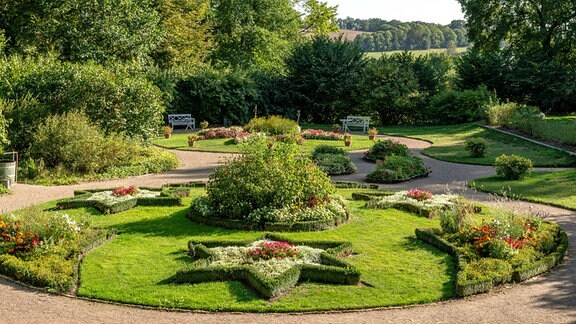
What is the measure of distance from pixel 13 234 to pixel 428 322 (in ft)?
23.5

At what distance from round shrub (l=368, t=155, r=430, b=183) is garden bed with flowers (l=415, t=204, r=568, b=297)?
6455 mm

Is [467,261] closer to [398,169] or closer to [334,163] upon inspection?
[398,169]

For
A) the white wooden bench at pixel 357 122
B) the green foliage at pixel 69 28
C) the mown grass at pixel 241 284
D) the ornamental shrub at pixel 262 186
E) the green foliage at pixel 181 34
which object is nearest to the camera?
the mown grass at pixel 241 284

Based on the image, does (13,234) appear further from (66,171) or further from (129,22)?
(129,22)

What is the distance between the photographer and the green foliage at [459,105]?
1444 inches

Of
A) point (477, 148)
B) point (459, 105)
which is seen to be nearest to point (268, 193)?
point (477, 148)

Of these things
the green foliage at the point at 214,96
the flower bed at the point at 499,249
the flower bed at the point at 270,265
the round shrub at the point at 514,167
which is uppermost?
the green foliage at the point at 214,96

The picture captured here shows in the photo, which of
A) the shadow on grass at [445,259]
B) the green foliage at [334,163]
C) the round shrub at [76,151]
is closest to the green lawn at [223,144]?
the green foliage at [334,163]

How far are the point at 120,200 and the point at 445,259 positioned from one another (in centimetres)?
768

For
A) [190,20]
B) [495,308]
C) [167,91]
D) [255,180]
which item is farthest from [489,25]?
[495,308]

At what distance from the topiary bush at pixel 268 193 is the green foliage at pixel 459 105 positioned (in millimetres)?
24606

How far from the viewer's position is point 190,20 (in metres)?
43.9

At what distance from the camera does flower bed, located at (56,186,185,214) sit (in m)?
14.1

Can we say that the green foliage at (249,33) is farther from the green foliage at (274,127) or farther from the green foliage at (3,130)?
the green foliage at (3,130)
